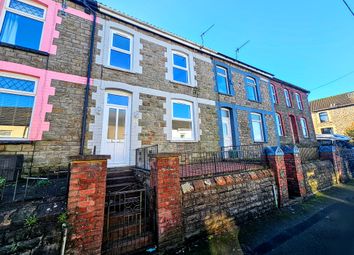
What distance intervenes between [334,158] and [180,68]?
10.6 metres

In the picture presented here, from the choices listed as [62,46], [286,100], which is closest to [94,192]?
[62,46]

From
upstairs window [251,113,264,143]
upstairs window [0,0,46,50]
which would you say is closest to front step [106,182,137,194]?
upstairs window [0,0,46,50]

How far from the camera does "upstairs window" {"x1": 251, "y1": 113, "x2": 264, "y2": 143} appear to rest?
11.2 metres

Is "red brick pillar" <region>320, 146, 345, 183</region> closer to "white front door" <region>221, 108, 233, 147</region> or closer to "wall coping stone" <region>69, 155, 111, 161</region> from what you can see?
"white front door" <region>221, 108, 233, 147</region>

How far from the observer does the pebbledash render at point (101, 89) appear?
16.5ft

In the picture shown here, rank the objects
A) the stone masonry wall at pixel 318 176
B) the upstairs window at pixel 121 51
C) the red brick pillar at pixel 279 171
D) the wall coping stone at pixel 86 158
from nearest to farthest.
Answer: the wall coping stone at pixel 86 158 < the red brick pillar at pixel 279 171 < the upstairs window at pixel 121 51 < the stone masonry wall at pixel 318 176

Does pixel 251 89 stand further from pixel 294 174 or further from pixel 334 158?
pixel 294 174

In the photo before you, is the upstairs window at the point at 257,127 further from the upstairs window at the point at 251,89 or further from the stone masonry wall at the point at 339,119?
the stone masonry wall at the point at 339,119

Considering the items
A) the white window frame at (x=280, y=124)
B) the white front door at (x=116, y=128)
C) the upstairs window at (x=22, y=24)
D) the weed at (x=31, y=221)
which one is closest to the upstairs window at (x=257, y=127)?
the white window frame at (x=280, y=124)

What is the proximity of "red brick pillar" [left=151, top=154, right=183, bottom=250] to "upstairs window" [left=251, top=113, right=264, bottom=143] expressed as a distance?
9.18 meters

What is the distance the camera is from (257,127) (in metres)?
11.6

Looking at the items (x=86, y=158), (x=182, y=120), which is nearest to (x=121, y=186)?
(x=86, y=158)

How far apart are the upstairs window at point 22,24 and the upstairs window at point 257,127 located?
12.4 meters

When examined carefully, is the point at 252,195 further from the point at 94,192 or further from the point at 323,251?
the point at 94,192
